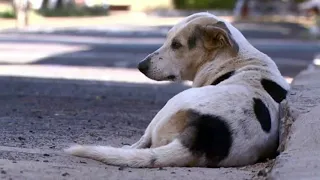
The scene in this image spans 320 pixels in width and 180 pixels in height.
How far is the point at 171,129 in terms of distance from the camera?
19.4 feet

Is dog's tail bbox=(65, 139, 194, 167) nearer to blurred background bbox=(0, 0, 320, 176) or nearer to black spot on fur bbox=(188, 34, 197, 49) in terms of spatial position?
blurred background bbox=(0, 0, 320, 176)

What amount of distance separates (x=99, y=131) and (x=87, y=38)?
20605mm

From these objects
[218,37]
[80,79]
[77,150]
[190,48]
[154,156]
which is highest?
[218,37]

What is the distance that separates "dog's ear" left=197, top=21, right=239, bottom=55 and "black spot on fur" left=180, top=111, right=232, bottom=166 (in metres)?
1.10

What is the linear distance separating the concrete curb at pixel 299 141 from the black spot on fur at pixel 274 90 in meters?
0.08

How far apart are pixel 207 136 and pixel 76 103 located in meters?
5.54

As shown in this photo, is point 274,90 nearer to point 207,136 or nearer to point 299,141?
point 299,141

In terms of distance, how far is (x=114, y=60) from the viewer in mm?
19547

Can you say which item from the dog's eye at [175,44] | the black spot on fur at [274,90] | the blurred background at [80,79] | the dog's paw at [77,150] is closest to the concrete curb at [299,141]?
the black spot on fur at [274,90]

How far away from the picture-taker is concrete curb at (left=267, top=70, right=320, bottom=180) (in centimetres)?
528

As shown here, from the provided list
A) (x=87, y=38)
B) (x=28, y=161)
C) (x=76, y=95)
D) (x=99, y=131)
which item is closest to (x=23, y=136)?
(x=99, y=131)

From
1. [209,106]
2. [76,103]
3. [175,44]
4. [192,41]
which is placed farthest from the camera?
[76,103]

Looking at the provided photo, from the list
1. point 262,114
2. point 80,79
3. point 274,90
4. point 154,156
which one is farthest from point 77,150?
point 80,79

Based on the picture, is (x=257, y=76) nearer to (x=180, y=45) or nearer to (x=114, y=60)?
(x=180, y=45)
